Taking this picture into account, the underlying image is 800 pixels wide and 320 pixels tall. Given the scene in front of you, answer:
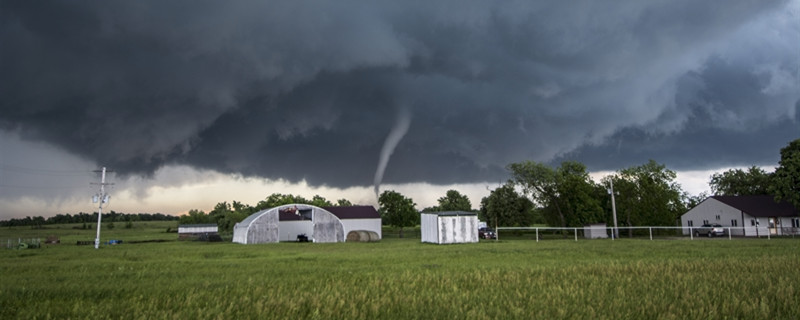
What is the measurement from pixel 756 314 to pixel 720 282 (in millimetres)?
4113

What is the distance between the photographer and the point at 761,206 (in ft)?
215

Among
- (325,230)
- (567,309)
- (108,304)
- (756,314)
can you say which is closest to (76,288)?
(108,304)

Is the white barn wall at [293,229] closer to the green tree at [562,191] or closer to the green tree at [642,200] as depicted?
the green tree at [562,191]

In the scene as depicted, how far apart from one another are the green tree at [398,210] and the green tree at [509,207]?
61.2 feet

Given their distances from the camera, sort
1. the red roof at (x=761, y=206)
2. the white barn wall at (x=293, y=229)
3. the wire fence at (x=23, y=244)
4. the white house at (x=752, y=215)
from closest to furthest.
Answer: the wire fence at (x=23, y=244) < the white house at (x=752, y=215) < the red roof at (x=761, y=206) < the white barn wall at (x=293, y=229)

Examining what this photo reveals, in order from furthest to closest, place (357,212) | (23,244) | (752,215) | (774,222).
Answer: (357,212) < (774,222) < (752,215) < (23,244)

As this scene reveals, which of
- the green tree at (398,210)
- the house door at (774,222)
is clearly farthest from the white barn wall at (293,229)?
the house door at (774,222)

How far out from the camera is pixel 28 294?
11.5 meters

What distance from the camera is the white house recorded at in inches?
2384

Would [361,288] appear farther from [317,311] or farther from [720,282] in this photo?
[720,282]

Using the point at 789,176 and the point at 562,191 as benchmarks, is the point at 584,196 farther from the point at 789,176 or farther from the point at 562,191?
the point at 789,176

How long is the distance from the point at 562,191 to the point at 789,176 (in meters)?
26.4

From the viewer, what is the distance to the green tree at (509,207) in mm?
79188

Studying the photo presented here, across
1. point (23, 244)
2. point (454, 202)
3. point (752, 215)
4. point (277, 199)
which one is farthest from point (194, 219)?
point (752, 215)
